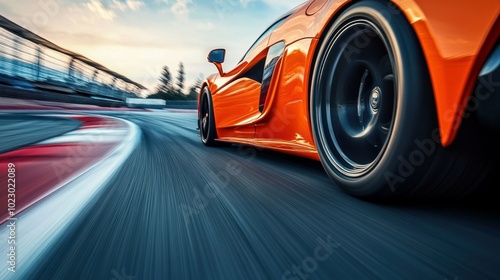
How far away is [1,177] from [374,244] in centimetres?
207

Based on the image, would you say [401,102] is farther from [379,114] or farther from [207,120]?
[207,120]

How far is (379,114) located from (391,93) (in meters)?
0.11

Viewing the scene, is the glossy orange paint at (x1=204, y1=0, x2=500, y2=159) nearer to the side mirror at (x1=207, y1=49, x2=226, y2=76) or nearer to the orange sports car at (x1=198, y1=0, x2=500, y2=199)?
the orange sports car at (x1=198, y1=0, x2=500, y2=199)

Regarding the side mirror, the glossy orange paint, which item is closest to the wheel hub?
the glossy orange paint

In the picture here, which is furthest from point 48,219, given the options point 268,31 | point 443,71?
point 268,31

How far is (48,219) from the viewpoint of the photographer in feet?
5.06

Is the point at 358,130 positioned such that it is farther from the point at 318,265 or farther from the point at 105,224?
the point at 105,224

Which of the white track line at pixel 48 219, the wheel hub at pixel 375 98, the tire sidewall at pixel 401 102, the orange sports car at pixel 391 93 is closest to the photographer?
the white track line at pixel 48 219

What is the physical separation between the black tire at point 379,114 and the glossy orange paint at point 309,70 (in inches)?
3.4

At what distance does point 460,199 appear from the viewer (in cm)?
181

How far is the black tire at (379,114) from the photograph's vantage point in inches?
59.9

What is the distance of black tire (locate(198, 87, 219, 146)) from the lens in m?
4.80

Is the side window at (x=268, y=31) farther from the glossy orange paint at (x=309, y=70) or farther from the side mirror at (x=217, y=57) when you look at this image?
the side mirror at (x=217, y=57)

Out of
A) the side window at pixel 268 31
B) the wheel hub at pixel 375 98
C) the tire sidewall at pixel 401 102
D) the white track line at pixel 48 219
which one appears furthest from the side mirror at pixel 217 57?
the tire sidewall at pixel 401 102
